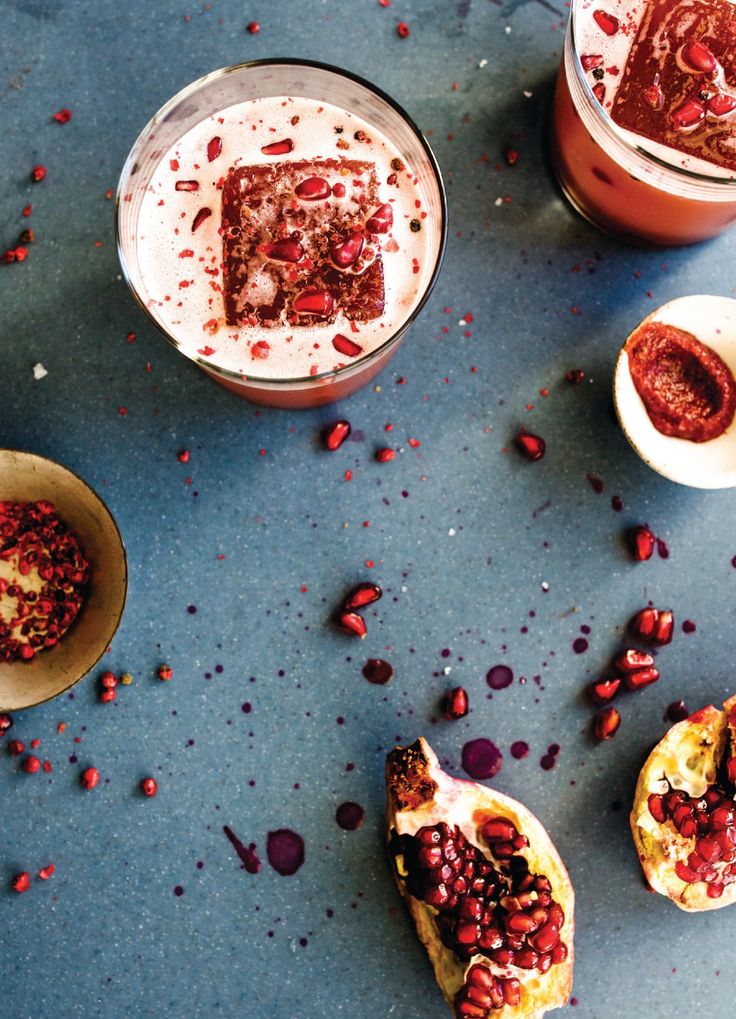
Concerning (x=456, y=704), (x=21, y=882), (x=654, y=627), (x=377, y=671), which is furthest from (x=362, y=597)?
(x=21, y=882)

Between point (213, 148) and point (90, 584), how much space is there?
1.02m

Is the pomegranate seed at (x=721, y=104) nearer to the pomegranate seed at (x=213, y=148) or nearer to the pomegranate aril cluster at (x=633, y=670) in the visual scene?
the pomegranate seed at (x=213, y=148)

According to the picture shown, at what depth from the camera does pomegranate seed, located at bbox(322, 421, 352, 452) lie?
2.19 metres

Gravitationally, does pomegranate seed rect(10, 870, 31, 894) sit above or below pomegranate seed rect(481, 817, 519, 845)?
below

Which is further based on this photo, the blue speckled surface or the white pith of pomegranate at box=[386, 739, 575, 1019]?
the blue speckled surface

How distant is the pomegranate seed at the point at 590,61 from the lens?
193cm

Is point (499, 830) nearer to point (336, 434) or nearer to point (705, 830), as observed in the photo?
point (705, 830)

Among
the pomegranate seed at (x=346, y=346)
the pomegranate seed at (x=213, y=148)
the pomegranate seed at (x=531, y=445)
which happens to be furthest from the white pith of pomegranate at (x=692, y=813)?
the pomegranate seed at (x=213, y=148)

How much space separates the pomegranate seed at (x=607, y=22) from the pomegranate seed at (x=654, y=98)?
17cm

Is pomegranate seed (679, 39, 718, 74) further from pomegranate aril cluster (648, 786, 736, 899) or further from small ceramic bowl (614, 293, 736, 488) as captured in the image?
pomegranate aril cluster (648, 786, 736, 899)

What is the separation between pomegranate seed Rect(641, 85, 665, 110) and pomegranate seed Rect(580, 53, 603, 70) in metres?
0.13

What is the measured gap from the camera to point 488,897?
6.59ft

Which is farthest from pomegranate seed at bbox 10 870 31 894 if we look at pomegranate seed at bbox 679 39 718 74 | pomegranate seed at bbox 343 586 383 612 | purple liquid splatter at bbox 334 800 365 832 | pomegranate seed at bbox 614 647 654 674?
pomegranate seed at bbox 679 39 718 74

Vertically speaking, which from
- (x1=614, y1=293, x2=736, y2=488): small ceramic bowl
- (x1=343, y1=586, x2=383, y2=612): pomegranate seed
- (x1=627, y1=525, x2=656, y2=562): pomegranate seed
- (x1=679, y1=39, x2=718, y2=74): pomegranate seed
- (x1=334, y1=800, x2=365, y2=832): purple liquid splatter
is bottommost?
(x1=334, y1=800, x2=365, y2=832): purple liquid splatter
